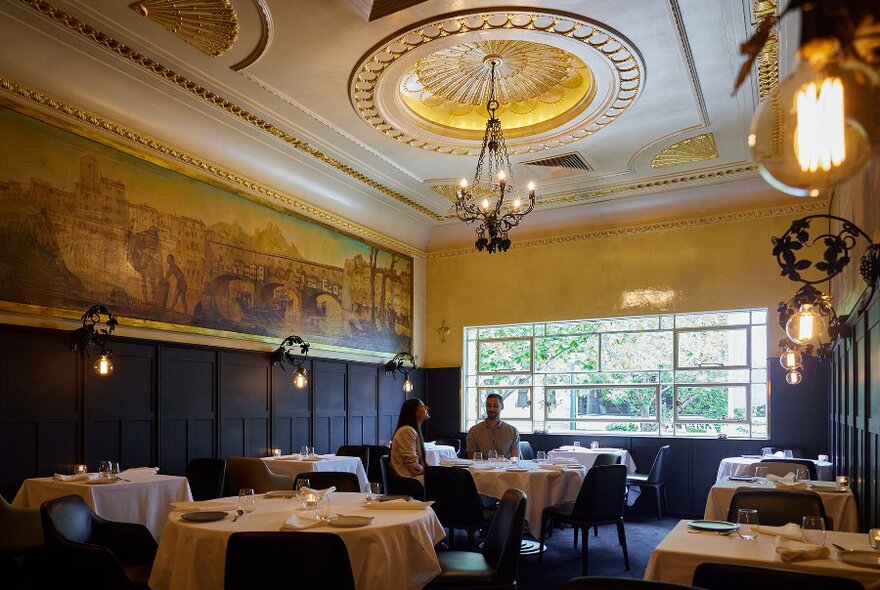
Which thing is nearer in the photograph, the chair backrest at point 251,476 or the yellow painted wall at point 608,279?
the chair backrest at point 251,476

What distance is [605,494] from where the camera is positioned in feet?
22.3

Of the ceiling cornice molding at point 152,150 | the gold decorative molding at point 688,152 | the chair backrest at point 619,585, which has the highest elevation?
the gold decorative molding at point 688,152

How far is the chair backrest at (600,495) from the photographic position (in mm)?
6695

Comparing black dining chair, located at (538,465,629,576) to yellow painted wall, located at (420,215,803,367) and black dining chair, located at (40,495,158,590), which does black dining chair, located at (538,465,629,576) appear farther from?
yellow painted wall, located at (420,215,803,367)

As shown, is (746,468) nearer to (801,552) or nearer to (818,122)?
(801,552)

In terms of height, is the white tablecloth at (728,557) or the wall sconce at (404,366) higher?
the wall sconce at (404,366)

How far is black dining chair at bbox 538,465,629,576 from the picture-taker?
6691 mm

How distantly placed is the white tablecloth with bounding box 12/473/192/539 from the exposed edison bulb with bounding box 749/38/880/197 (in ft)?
18.9

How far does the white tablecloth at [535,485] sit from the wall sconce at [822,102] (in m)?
5.69

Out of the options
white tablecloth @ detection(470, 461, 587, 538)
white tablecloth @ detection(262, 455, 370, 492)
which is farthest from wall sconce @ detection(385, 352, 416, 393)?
white tablecloth @ detection(470, 461, 587, 538)

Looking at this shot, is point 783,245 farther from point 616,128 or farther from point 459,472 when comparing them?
point 616,128

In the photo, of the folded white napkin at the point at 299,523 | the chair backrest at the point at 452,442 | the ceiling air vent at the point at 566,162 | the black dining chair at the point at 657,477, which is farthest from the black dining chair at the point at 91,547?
the chair backrest at the point at 452,442

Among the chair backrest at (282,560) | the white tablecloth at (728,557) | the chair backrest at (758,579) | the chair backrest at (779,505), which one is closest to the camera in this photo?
the chair backrest at (758,579)

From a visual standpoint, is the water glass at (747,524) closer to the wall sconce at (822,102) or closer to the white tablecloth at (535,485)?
the wall sconce at (822,102)
